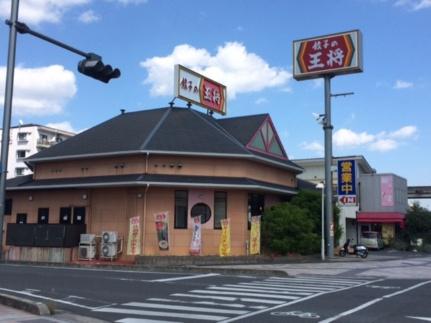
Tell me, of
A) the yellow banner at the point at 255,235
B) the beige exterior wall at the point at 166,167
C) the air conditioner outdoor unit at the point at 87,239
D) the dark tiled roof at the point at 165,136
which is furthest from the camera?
the yellow banner at the point at 255,235

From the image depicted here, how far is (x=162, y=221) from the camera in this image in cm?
2628

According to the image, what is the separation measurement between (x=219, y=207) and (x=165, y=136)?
500 centimetres

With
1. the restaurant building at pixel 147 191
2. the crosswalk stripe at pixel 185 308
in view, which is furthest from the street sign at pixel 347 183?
the crosswalk stripe at pixel 185 308

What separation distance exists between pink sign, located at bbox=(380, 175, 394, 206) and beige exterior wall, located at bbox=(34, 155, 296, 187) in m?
25.2

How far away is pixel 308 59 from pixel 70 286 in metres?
24.1

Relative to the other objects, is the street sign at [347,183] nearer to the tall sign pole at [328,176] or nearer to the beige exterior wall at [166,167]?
the tall sign pole at [328,176]

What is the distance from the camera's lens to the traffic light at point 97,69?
44.5 feet

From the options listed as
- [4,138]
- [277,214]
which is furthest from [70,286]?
[277,214]

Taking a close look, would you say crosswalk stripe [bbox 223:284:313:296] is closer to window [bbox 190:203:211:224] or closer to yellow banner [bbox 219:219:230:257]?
yellow banner [bbox 219:219:230:257]

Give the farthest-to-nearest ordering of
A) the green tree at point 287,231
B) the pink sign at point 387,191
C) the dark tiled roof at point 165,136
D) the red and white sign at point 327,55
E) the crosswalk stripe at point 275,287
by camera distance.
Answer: the pink sign at point 387,191
the red and white sign at point 327,55
the green tree at point 287,231
the dark tiled roof at point 165,136
the crosswalk stripe at point 275,287

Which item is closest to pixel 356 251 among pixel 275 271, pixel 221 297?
pixel 275 271

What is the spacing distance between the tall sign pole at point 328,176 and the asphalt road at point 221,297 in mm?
12076

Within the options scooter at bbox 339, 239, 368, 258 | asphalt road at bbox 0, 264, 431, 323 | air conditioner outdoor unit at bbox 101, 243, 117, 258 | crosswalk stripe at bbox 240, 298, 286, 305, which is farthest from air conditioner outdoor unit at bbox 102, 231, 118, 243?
crosswalk stripe at bbox 240, 298, 286, 305

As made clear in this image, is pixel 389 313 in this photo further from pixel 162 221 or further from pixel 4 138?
pixel 162 221
